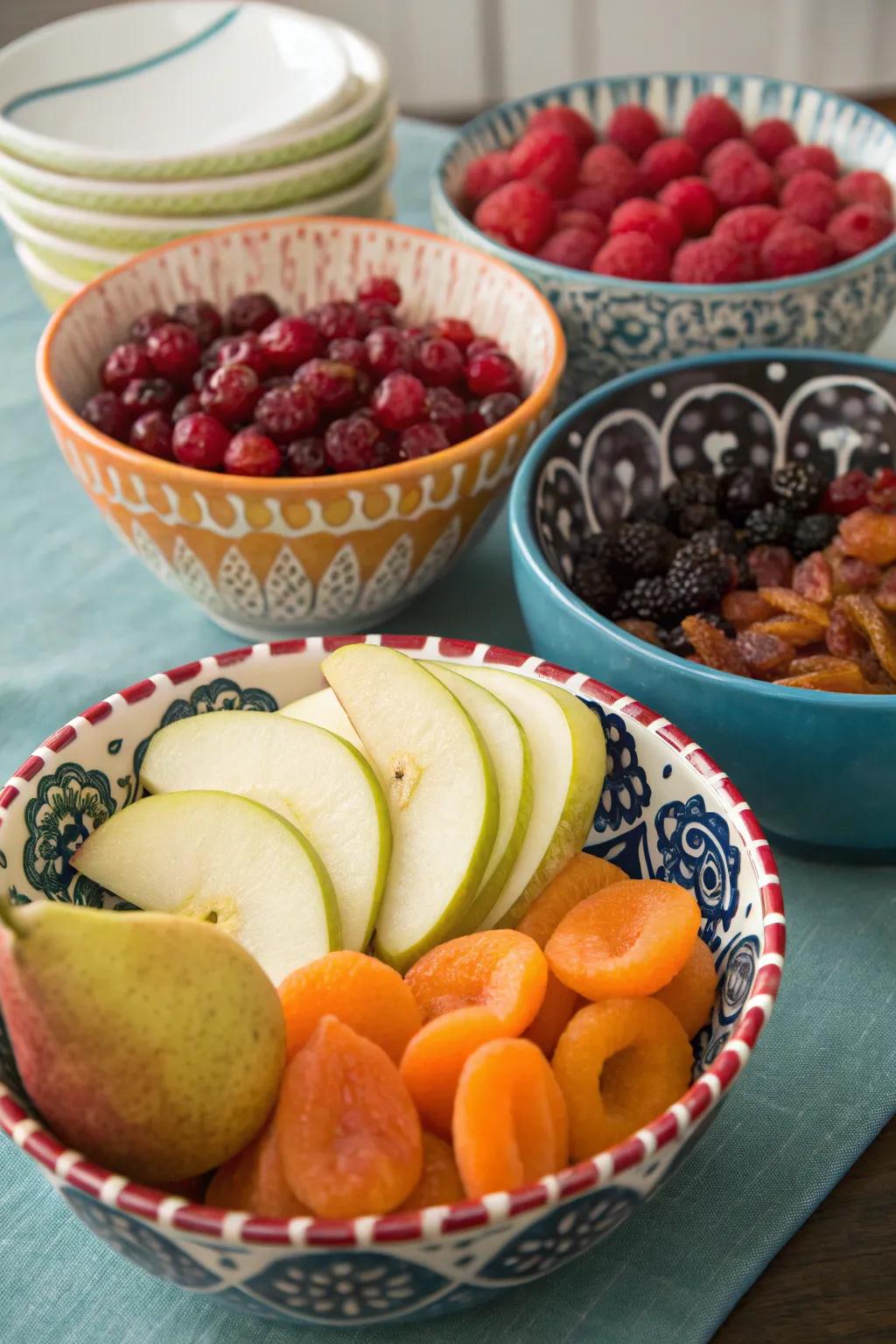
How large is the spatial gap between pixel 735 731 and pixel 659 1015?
0.20m

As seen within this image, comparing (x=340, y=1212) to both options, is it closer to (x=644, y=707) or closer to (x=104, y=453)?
(x=644, y=707)

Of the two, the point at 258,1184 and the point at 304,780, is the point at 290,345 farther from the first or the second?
the point at 258,1184

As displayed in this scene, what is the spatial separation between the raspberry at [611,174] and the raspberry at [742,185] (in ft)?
0.25

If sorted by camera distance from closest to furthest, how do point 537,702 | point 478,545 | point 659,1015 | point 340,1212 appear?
point 340,1212 → point 659,1015 → point 537,702 → point 478,545

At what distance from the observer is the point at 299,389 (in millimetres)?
946

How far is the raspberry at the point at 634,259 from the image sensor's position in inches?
44.6

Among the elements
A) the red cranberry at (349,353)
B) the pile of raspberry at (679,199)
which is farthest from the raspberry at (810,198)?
the red cranberry at (349,353)

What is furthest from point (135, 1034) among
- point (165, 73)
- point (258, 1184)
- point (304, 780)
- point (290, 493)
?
point (165, 73)

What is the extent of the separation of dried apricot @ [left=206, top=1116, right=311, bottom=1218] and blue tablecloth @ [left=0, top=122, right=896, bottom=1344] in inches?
3.3

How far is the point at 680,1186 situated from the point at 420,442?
1.70 ft

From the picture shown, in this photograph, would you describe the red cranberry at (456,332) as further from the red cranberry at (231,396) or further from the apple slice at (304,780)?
the apple slice at (304,780)

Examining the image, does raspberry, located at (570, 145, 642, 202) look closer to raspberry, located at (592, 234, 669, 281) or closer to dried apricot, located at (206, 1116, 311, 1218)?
raspberry, located at (592, 234, 669, 281)

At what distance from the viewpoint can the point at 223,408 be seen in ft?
3.13

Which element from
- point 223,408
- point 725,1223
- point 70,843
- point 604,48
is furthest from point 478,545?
point 604,48
